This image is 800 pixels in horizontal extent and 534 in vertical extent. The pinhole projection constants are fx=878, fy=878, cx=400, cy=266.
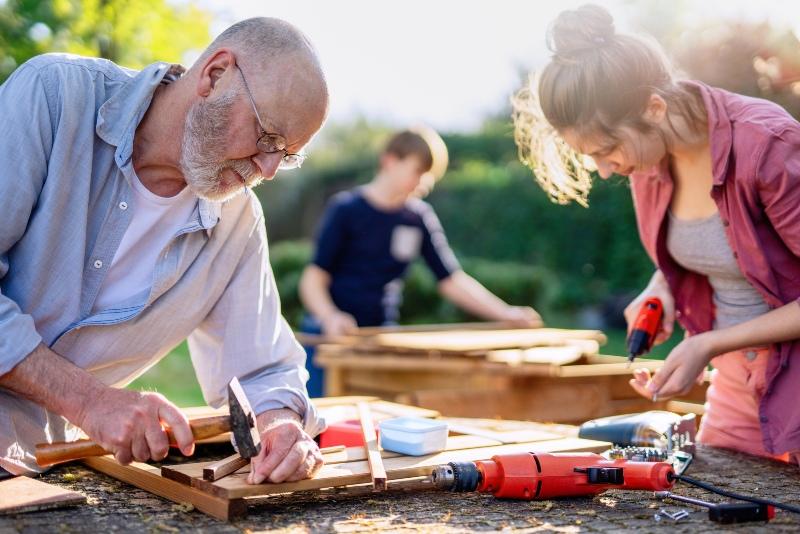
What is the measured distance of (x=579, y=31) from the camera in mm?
2766

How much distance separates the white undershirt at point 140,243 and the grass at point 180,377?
6774 millimetres

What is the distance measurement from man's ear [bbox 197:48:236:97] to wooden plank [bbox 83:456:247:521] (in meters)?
1.01

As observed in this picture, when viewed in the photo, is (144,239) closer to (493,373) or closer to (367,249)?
(493,373)

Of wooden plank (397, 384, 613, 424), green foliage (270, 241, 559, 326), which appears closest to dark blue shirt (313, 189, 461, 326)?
wooden plank (397, 384, 613, 424)

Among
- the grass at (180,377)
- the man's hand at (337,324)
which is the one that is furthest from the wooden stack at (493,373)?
the grass at (180,377)

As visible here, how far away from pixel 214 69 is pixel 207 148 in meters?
0.22

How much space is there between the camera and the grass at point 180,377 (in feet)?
31.5

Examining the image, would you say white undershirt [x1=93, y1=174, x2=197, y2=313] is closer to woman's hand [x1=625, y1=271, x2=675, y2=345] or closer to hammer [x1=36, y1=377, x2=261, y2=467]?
hammer [x1=36, y1=377, x2=261, y2=467]

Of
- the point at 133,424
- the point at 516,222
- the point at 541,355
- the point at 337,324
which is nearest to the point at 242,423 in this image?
the point at 133,424

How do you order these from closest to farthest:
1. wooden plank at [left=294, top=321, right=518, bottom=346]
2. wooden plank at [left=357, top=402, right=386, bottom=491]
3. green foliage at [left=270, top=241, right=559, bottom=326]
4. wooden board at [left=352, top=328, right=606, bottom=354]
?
wooden plank at [left=357, top=402, right=386, bottom=491] < wooden board at [left=352, top=328, right=606, bottom=354] < wooden plank at [left=294, top=321, right=518, bottom=346] < green foliage at [left=270, top=241, right=559, bottom=326]

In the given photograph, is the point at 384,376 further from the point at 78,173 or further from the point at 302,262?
the point at 302,262

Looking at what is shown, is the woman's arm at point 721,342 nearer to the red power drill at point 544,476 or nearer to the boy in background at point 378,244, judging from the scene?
the red power drill at point 544,476

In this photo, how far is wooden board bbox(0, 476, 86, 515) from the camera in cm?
189

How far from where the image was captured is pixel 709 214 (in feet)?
9.20
